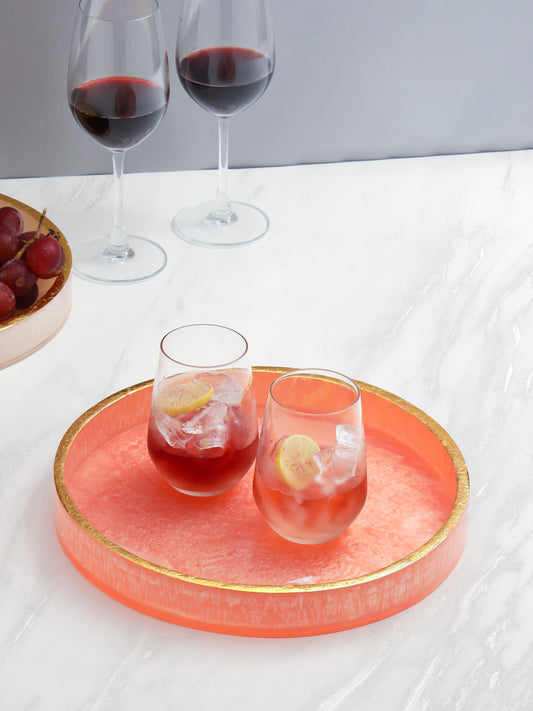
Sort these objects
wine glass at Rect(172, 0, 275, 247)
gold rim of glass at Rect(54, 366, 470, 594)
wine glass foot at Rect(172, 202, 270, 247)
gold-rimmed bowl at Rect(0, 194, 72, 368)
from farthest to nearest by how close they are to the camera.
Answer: wine glass foot at Rect(172, 202, 270, 247) → wine glass at Rect(172, 0, 275, 247) → gold-rimmed bowl at Rect(0, 194, 72, 368) → gold rim of glass at Rect(54, 366, 470, 594)

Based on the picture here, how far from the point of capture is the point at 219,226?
145cm

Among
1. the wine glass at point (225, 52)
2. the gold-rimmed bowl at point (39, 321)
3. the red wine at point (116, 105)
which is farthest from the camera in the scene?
the wine glass at point (225, 52)

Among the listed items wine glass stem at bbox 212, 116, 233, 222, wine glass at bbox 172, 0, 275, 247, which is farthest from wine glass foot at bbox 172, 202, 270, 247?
wine glass at bbox 172, 0, 275, 247

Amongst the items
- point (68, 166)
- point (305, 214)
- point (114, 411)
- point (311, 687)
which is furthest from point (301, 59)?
point (311, 687)

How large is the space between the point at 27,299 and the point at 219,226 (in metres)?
0.39

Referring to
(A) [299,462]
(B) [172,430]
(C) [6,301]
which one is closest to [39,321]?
(C) [6,301]

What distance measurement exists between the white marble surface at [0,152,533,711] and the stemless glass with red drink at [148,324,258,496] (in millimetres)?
126

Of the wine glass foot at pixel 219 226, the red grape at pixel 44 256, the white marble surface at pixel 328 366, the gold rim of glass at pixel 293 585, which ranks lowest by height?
the white marble surface at pixel 328 366

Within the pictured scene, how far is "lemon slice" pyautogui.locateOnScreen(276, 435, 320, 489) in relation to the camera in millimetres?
758

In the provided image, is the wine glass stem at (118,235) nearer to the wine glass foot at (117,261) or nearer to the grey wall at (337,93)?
the wine glass foot at (117,261)

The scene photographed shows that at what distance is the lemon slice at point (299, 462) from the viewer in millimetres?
758

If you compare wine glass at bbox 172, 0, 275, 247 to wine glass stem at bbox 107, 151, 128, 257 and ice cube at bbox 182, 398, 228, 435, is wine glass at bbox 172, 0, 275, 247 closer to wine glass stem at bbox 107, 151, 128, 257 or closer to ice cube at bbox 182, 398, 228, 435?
wine glass stem at bbox 107, 151, 128, 257

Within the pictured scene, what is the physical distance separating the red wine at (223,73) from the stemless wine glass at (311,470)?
2.17 ft

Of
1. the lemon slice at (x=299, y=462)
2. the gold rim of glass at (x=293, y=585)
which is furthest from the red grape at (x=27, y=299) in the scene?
the lemon slice at (x=299, y=462)
